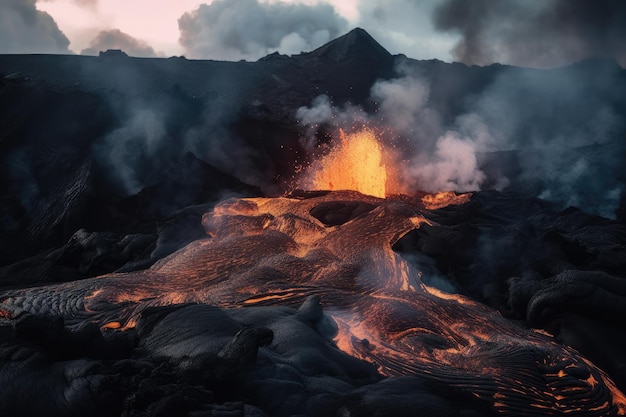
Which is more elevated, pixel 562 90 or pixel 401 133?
pixel 562 90

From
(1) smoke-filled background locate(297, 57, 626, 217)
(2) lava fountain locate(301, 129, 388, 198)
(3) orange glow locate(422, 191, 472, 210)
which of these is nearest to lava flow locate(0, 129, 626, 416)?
(3) orange glow locate(422, 191, 472, 210)

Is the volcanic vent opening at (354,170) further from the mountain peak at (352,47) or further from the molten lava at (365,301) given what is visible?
the mountain peak at (352,47)

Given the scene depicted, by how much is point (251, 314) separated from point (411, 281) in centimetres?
Result: 424

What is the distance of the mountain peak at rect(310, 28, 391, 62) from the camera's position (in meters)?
40.6

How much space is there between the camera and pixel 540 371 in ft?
24.5

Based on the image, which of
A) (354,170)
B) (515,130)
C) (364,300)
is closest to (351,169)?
(354,170)

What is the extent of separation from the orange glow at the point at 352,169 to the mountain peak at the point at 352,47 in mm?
13124

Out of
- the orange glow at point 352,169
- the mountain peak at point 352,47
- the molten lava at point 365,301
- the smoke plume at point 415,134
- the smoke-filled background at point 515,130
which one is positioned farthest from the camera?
the mountain peak at point 352,47

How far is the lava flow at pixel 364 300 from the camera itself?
23.0 feet

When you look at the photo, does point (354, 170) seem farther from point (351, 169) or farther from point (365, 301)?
point (365, 301)

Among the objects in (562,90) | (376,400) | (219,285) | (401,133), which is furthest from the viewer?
(562,90)

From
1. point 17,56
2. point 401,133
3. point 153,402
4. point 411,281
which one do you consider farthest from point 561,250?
point 17,56

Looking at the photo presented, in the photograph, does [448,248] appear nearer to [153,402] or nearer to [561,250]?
[561,250]

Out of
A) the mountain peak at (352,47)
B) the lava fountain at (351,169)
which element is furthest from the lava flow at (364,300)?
the mountain peak at (352,47)
